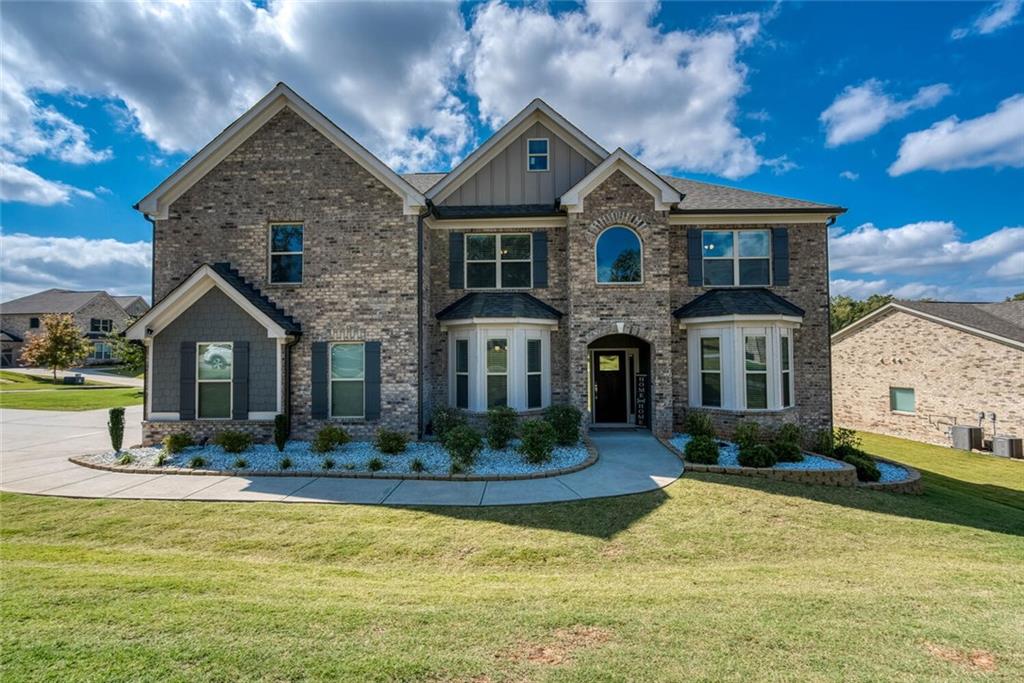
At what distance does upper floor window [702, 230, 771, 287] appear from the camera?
43.8 ft

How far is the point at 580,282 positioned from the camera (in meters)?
12.4

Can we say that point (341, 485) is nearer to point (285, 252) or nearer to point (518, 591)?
point (518, 591)

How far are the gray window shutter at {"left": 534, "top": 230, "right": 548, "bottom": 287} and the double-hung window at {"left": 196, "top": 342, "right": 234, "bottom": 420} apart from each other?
8536mm

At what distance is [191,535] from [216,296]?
7053mm

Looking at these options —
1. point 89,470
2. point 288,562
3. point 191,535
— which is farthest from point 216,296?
point 288,562

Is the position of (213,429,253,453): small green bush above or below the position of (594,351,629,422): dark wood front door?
below

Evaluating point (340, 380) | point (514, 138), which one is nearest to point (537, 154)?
point (514, 138)

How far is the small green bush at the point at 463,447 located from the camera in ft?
31.2

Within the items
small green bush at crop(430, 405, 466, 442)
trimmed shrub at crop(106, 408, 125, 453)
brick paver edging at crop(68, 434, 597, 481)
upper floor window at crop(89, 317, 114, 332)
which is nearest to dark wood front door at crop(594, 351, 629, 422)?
small green bush at crop(430, 405, 466, 442)

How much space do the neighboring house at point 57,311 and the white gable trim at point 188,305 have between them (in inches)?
2080

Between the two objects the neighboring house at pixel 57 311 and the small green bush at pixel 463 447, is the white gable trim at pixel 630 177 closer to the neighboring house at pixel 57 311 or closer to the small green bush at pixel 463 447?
the small green bush at pixel 463 447

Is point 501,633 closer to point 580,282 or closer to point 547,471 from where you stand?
point 547,471

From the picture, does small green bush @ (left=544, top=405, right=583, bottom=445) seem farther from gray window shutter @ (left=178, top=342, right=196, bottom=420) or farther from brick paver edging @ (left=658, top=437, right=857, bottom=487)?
gray window shutter @ (left=178, top=342, right=196, bottom=420)

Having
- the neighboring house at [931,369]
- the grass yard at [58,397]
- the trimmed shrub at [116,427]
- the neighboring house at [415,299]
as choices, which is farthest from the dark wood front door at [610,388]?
the grass yard at [58,397]
